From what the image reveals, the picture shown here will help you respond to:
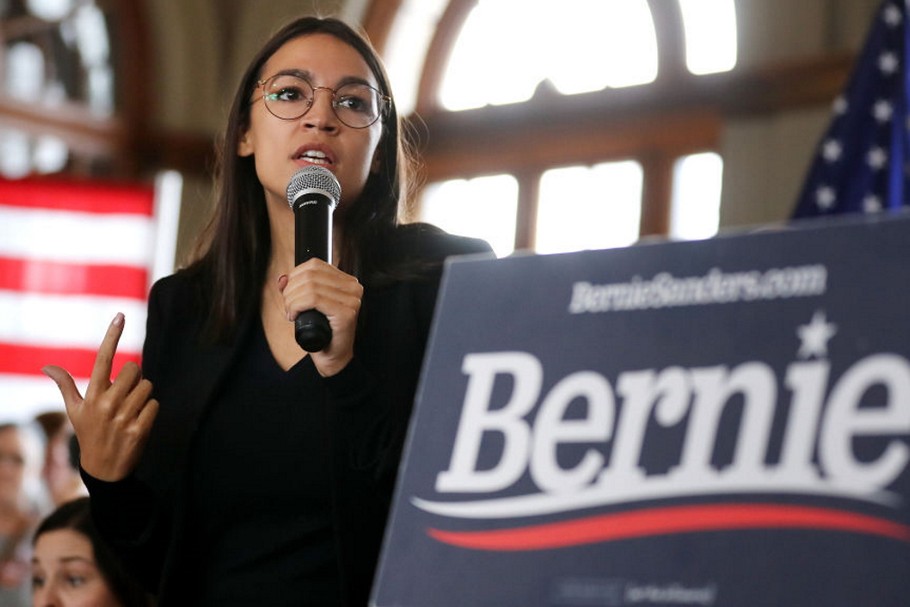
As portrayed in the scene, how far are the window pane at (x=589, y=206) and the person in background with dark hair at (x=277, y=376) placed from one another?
16.0 ft

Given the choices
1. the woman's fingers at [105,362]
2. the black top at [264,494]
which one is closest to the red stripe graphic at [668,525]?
the black top at [264,494]

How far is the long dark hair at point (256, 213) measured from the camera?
1.88 metres

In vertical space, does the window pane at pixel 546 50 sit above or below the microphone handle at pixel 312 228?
above

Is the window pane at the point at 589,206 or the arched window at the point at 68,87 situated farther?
the arched window at the point at 68,87

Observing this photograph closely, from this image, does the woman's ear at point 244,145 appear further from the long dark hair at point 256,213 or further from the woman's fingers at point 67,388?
the woman's fingers at point 67,388

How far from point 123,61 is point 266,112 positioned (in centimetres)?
660

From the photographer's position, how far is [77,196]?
693 centimetres

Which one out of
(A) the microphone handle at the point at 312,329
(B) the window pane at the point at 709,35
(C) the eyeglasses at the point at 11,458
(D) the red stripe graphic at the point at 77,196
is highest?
(B) the window pane at the point at 709,35

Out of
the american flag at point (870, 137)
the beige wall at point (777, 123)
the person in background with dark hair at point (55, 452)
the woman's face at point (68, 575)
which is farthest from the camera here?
the beige wall at point (777, 123)

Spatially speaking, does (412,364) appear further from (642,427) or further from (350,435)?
(642,427)

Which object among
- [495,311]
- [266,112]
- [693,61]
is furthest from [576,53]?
[495,311]

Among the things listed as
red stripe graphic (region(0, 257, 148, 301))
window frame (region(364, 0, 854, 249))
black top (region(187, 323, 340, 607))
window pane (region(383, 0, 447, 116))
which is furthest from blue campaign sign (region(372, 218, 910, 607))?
window pane (region(383, 0, 447, 116))

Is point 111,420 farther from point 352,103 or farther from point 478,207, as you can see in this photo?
point 478,207

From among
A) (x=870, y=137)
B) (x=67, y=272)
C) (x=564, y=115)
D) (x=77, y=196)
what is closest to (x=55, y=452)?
(x=67, y=272)
